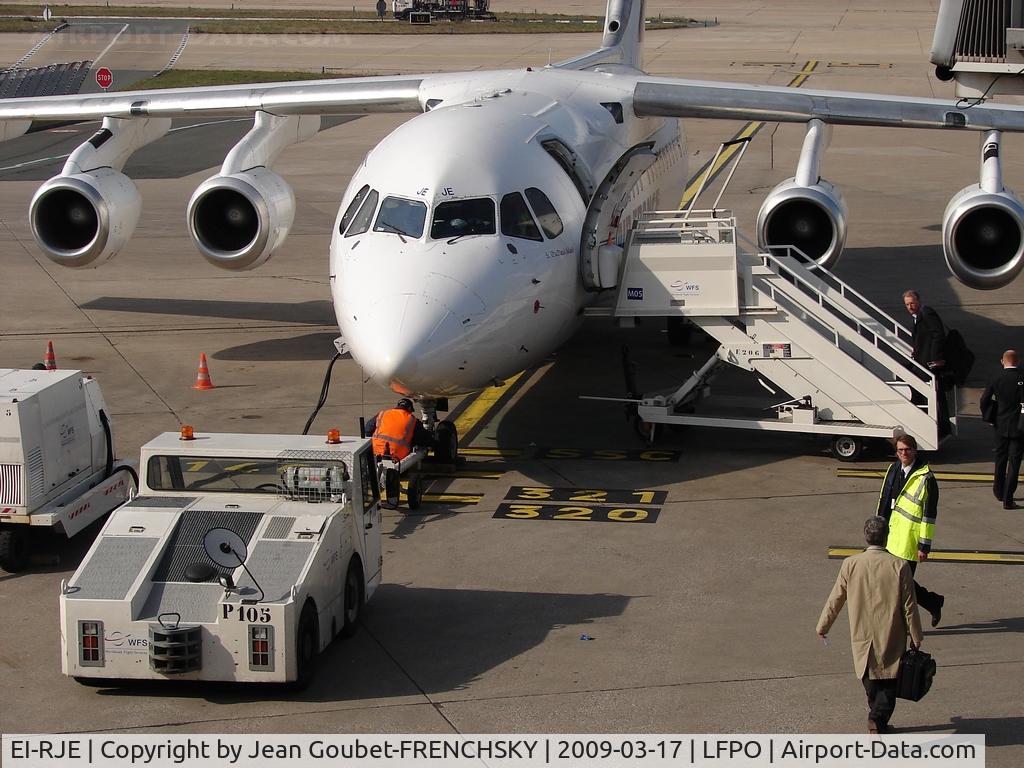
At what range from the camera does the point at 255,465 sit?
475 inches

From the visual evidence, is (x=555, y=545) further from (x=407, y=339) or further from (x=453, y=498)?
(x=407, y=339)

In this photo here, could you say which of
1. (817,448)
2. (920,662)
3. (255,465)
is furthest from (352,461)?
(817,448)

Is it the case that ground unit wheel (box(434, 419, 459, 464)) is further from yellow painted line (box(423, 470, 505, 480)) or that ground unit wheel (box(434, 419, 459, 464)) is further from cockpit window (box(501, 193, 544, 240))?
cockpit window (box(501, 193, 544, 240))

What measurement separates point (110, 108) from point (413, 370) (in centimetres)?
1015

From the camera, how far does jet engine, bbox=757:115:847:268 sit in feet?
65.0

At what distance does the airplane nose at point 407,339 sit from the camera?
14.8 meters

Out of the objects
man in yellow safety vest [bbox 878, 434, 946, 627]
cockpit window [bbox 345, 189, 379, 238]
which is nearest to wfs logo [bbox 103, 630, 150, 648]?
man in yellow safety vest [bbox 878, 434, 946, 627]

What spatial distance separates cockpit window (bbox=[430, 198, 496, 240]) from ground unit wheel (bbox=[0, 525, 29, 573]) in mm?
5212

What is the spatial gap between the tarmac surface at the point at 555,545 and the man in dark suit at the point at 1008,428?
0.34m

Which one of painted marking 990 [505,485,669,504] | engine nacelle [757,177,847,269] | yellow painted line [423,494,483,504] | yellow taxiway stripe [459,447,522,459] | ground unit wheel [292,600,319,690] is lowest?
yellow taxiway stripe [459,447,522,459]

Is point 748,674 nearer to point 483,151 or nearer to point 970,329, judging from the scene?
point 483,151

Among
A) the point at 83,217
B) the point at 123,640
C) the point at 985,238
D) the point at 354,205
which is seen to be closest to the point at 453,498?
the point at 354,205

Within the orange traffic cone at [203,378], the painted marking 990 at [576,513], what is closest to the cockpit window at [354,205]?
the painted marking 990 at [576,513]

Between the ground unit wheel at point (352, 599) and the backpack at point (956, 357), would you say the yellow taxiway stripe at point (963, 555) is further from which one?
the ground unit wheel at point (352, 599)
